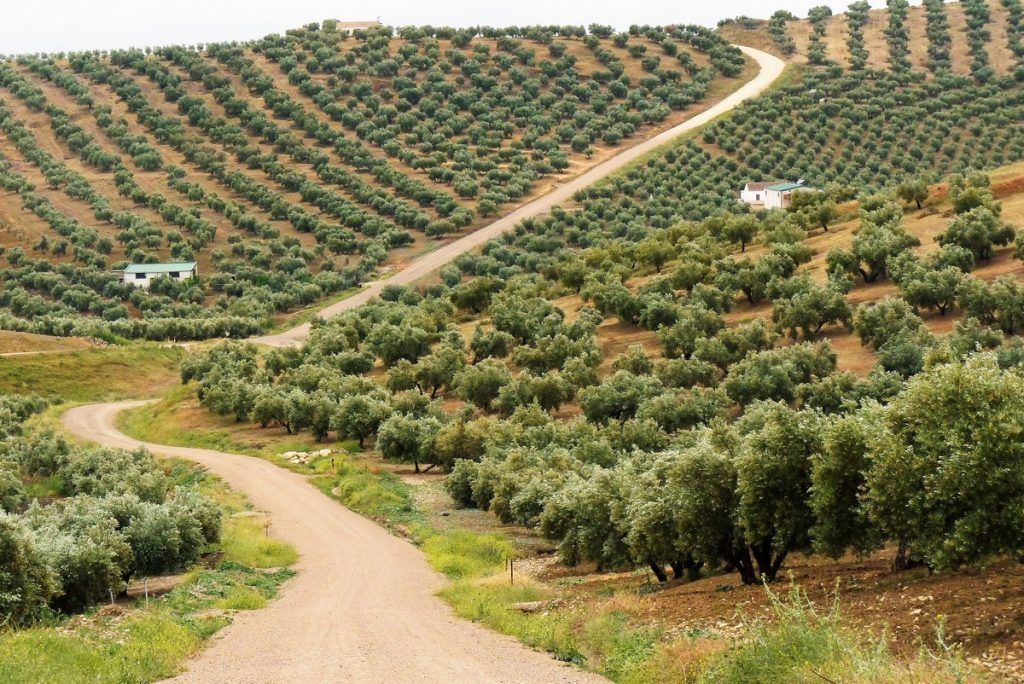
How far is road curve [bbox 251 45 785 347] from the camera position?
119562 mm

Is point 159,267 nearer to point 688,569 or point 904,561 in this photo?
point 688,569

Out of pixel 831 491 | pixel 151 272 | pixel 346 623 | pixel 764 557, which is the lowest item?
pixel 346 623

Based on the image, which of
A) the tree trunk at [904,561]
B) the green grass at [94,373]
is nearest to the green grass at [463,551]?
the tree trunk at [904,561]

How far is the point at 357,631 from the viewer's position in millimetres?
27922

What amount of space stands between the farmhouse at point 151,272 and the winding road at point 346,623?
2787 inches

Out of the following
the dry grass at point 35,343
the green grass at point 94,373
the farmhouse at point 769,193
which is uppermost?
the farmhouse at point 769,193

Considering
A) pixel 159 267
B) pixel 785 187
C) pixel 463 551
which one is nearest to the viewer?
pixel 463 551

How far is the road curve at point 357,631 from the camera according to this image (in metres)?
23.0

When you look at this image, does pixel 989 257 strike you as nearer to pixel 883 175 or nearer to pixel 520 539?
pixel 520 539

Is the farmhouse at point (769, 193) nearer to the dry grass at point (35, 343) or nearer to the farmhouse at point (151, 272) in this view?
the farmhouse at point (151, 272)

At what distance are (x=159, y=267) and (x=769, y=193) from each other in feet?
237

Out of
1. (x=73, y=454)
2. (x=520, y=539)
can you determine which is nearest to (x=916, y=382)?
(x=520, y=539)

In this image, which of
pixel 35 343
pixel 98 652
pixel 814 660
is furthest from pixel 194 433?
pixel 814 660

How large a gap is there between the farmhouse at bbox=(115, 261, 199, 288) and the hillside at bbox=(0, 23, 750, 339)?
8.29 ft
